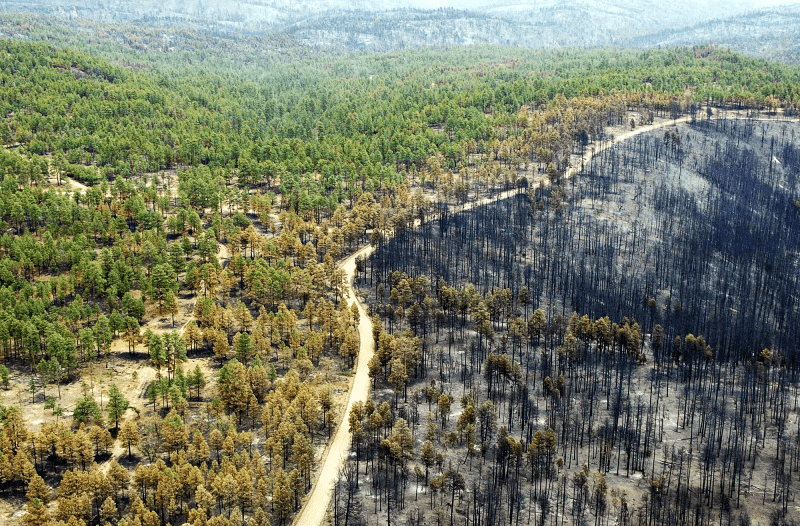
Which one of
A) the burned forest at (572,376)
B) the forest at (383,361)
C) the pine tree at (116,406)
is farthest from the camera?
the pine tree at (116,406)

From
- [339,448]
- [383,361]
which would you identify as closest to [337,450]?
[339,448]

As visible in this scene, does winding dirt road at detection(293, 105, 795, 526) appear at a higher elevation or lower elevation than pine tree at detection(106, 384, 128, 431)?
lower

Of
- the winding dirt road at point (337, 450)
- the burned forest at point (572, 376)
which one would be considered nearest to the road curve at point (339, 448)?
the winding dirt road at point (337, 450)

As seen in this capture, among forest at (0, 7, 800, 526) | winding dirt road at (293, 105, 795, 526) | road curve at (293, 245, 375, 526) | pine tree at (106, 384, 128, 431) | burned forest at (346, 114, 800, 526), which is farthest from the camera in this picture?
pine tree at (106, 384, 128, 431)

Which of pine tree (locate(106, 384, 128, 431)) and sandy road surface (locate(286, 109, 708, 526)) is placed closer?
sandy road surface (locate(286, 109, 708, 526))

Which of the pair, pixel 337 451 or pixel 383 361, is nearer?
pixel 337 451

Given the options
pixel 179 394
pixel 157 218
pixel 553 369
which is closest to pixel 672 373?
pixel 553 369

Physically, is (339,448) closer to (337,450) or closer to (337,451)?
(337,450)

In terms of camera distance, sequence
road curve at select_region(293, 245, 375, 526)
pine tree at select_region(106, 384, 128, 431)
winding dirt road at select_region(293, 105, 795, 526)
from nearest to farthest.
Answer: winding dirt road at select_region(293, 105, 795, 526) < road curve at select_region(293, 245, 375, 526) < pine tree at select_region(106, 384, 128, 431)

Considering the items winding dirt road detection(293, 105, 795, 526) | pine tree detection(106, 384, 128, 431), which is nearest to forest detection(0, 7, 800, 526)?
pine tree detection(106, 384, 128, 431)

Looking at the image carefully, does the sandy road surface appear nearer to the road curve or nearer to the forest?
the road curve

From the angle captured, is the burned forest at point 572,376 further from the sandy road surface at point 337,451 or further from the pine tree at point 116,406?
the pine tree at point 116,406
